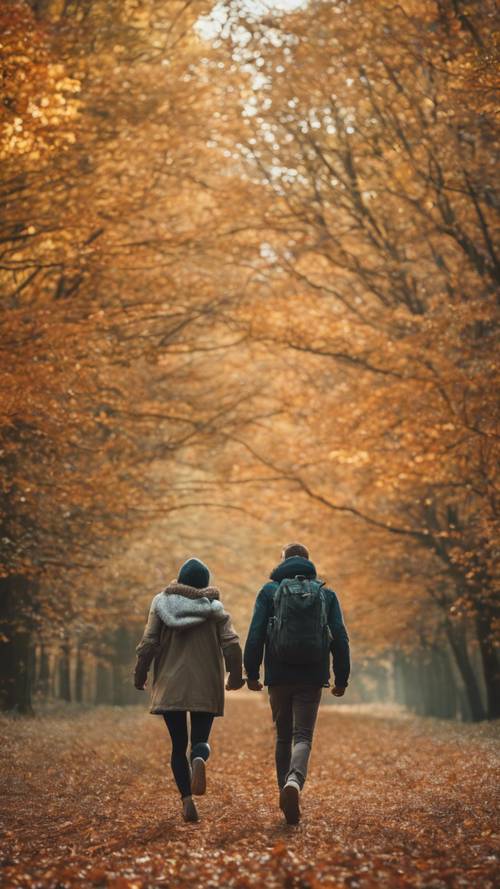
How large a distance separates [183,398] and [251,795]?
10.9 m

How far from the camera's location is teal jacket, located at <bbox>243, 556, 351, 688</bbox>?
248 inches

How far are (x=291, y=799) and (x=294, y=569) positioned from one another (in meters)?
1.62

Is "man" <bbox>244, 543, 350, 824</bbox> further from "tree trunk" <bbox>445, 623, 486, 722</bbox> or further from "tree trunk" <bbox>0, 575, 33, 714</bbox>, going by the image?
"tree trunk" <bbox>445, 623, 486, 722</bbox>

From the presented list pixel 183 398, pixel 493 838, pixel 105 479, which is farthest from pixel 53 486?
pixel 493 838

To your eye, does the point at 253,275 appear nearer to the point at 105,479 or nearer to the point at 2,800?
the point at 105,479

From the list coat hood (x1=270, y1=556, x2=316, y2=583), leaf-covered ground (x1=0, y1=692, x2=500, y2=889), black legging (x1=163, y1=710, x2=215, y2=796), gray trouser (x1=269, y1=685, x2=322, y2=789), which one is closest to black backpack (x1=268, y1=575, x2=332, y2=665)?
coat hood (x1=270, y1=556, x2=316, y2=583)

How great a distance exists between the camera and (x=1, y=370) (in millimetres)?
10367

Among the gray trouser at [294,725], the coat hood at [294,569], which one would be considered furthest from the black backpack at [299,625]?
the gray trouser at [294,725]

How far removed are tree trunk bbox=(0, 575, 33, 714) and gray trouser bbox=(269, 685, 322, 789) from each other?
10.3 meters

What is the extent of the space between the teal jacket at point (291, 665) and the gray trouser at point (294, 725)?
0.30ft

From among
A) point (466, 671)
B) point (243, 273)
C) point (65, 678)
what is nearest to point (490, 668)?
point (466, 671)

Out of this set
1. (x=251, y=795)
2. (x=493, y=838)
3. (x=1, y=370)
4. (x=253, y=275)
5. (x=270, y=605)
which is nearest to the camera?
(x=493, y=838)

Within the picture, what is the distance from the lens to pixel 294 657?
6.23 meters

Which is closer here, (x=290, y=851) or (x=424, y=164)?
(x=290, y=851)
